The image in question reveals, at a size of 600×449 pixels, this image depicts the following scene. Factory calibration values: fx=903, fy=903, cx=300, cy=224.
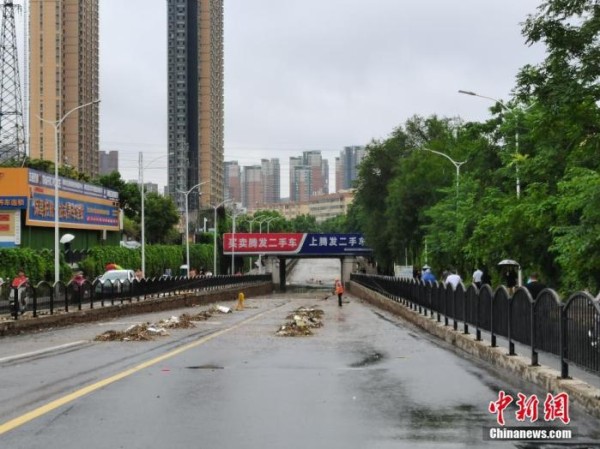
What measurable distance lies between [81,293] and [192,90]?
161408 mm

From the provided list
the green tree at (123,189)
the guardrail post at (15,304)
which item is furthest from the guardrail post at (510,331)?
the green tree at (123,189)

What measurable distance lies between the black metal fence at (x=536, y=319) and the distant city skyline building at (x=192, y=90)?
168m

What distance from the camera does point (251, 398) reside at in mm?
10750

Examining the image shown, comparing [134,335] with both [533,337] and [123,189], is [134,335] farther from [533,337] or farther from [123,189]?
[123,189]

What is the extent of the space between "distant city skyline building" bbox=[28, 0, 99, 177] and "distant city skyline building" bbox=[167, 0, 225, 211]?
85.8 feet

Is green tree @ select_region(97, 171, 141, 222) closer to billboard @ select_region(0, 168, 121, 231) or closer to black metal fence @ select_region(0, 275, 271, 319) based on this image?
billboard @ select_region(0, 168, 121, 231)

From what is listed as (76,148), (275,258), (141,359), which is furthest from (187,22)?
(141,359)

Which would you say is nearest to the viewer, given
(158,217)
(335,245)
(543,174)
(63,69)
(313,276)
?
(543,174)

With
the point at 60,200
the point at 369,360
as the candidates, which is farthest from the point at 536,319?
the point at 60,200

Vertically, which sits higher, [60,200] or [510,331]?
[60,200]

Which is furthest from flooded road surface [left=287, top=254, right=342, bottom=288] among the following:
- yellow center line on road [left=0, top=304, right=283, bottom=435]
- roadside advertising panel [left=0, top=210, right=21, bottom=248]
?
yellow center line on road [left=0, top=304, right=283, bottom=435]

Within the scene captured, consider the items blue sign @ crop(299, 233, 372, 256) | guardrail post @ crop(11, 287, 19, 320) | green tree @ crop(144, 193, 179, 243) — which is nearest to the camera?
guardrail post @ crop(11, 287, 19, 320)

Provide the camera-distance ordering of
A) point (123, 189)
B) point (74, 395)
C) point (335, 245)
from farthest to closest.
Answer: point (335, 245)
point (123, 189)
point (74, 395)

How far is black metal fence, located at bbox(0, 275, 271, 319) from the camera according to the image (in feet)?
89.2
